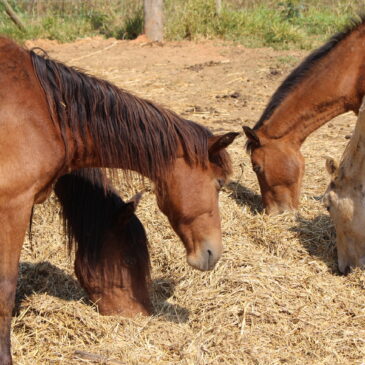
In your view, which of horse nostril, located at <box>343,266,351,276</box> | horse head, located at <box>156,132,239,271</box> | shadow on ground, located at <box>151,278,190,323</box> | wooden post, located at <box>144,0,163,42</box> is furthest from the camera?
wooden post, located at <box>144,0,163,42</box>

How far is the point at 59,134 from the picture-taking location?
3445 mm

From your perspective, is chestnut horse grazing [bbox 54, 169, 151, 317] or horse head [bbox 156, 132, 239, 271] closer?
horse head [bbox 156, 132, 239, 271]

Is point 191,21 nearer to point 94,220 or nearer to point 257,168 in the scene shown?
point 257,168

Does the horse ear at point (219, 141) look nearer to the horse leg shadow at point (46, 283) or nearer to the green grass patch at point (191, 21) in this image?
the horse leg shadow at point (46, 283)

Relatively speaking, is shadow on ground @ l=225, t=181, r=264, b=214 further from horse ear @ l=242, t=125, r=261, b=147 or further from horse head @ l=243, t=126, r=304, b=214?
horse ear @ l=242, t=125, r=261, b=147

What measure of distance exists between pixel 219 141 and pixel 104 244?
0.93 metres

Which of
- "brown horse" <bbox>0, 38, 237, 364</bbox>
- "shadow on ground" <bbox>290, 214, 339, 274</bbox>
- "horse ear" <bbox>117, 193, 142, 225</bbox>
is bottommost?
"shadow on ground" <bbox>290, 214, 339, 274</bbox>

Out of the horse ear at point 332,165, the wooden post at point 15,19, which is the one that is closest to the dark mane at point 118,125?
the horse ear at point 332,165

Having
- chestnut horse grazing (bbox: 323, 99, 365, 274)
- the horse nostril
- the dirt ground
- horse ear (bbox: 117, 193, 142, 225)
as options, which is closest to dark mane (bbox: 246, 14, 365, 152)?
the dirt ground

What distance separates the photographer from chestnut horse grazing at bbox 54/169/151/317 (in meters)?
3.95

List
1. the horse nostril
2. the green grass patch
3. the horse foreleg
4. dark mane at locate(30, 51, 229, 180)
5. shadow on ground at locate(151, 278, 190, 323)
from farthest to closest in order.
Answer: the green grass patch < the horse nostril < shadow on ground at locate(151, 278, 190, 323) < dark mane at locate(30, 51, 229, 180) < the horse foreleg

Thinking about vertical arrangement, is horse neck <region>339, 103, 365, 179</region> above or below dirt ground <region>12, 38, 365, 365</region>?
above

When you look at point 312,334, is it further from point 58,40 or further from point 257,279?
point 58,40

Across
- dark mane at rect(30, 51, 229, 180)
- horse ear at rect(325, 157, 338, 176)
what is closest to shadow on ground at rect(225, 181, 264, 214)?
horse ear at rect(325, 157, 338, 176)
